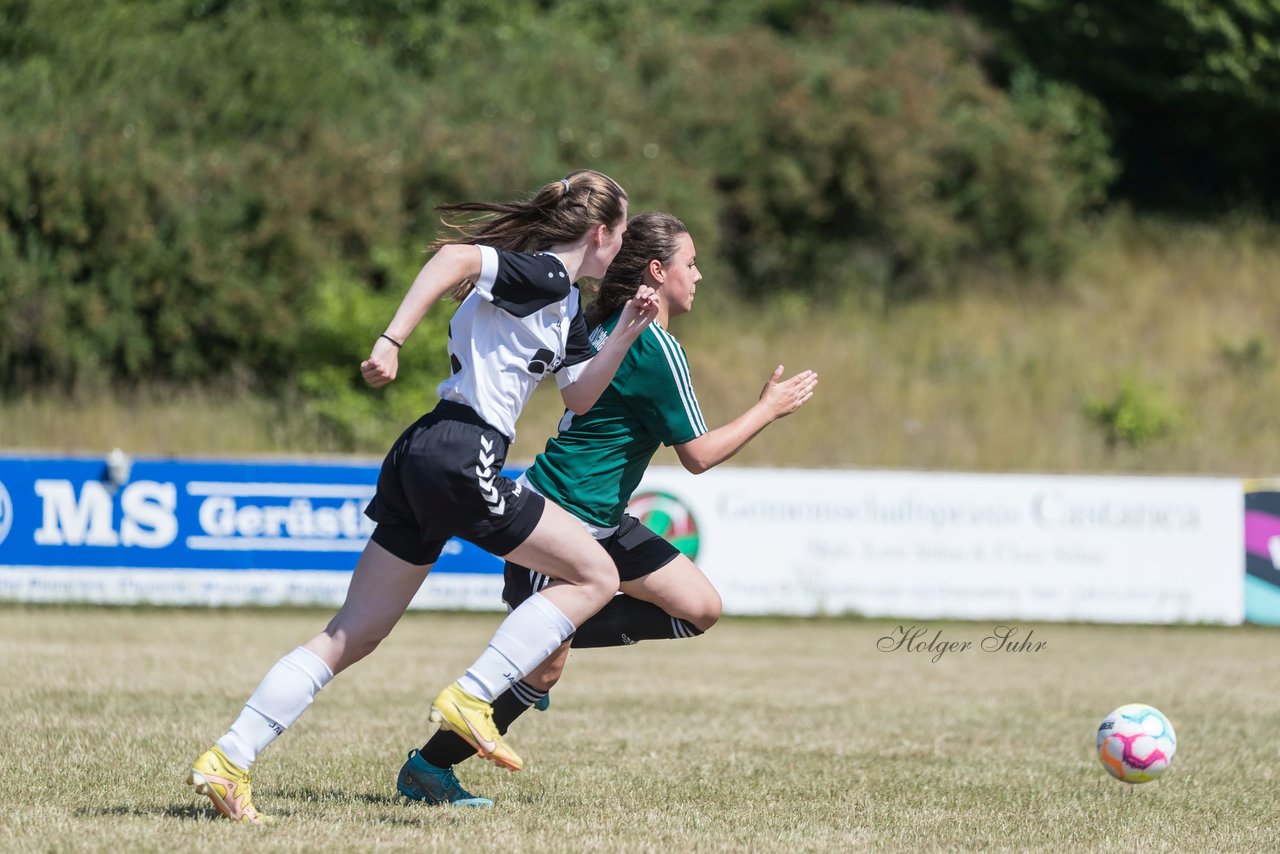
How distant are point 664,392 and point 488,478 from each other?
72cm

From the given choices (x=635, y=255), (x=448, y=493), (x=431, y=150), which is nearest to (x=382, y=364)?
(x=448, y=493)

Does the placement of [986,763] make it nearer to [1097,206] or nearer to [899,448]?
[899,448]

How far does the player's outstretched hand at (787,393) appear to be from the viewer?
487 cm

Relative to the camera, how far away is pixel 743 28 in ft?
100

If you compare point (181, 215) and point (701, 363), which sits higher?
point (181, 215)

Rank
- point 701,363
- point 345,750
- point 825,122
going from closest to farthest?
point 345,750 < point 701,363 < point 825,122

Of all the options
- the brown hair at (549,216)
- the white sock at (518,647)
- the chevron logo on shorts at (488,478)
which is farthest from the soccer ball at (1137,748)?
the brown hair at (549,216)

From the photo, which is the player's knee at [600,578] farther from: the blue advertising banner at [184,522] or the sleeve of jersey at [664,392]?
the blue advertising banner at [184,522]

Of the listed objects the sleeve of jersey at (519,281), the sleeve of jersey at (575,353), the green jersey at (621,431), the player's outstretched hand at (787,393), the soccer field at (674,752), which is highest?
the sleeve of jersey at (519,281)

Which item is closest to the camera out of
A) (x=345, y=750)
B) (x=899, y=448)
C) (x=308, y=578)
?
(x=345, y=750)

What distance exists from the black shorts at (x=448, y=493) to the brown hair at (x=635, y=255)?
2.63 ft

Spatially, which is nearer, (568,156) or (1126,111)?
(568,156)

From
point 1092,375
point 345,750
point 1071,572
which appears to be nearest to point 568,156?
point 1092,375

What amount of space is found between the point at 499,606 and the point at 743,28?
18.6m
